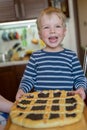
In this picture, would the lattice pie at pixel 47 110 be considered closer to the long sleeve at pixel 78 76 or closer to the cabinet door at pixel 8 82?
the long sleeve at pixel 78 76

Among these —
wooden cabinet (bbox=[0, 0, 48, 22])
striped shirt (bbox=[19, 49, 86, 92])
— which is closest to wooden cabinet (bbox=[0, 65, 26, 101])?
wooden cabinet (bbox=[0, 0, 48, 22])

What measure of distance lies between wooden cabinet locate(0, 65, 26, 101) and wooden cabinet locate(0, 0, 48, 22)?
0.59 meters

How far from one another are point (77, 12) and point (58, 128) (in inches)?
115

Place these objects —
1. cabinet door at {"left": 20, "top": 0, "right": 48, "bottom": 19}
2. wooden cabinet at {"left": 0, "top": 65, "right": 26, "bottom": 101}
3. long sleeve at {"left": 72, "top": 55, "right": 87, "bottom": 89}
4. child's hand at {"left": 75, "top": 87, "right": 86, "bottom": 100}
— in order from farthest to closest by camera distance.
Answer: cabinet door at {"left": 20, "top": 0, "right": 48, "bottom": 19} < wooden cabinet at {"left": 0, "top": 65, "right": 26, "bottom": 101} < long sleeve at {"left": 72, "top": 55, "right": 87, "bottom": 89} < child's hand at {"left": 75, "top": 87, "right": 86, "bottom": 100}

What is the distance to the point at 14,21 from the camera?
321 centimetres

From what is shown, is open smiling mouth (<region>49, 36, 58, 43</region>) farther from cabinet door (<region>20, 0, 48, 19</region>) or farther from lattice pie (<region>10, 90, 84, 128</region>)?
cabinet door (<region>20, 0, 48, 19</region>)

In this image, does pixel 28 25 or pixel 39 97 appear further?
pixel 28 25

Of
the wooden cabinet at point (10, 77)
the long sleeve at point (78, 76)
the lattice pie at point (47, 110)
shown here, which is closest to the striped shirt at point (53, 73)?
the long sleeve at point (78, 76)

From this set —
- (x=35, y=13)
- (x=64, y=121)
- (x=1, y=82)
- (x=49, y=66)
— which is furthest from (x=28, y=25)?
(x=64, y=121)

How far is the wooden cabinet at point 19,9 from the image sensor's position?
3145 millimetres

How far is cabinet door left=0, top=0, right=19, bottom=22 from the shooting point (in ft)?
10.3

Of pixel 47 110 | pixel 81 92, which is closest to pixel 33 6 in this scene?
pixel 81 92

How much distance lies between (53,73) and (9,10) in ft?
7.12

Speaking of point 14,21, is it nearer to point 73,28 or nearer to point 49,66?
point 73,28
